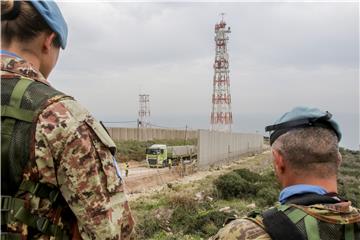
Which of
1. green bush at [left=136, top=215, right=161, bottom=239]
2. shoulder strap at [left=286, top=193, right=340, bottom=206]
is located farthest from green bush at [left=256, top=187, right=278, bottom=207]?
shoulder strap at [left=286, top=193, right=340, bottom=206]

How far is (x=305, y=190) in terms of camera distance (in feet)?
6.05

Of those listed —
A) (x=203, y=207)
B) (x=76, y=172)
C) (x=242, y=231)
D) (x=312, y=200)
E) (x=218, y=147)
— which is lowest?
(x=203, y=207)

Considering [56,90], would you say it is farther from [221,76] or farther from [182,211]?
[221,76]

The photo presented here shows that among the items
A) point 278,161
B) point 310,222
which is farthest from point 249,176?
point 310,222

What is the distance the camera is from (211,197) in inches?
549

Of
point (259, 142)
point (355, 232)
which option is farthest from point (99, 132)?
point (259, 142)

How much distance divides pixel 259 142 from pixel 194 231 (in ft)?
158

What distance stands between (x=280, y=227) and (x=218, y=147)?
28.6 m

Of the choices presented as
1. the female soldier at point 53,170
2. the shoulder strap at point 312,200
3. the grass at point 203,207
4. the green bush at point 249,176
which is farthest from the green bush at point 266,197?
the female soldier at point 53,170

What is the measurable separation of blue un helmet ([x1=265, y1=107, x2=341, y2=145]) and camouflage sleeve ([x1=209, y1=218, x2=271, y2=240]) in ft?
1.39

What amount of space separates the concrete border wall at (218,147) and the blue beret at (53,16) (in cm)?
2324

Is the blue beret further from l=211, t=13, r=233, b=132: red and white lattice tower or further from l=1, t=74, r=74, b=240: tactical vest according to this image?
l=211, t=13, r=233, b=132: red and white lattice tower

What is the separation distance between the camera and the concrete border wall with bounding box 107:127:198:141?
1663 inches

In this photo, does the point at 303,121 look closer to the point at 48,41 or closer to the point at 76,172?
the point at 76,172
